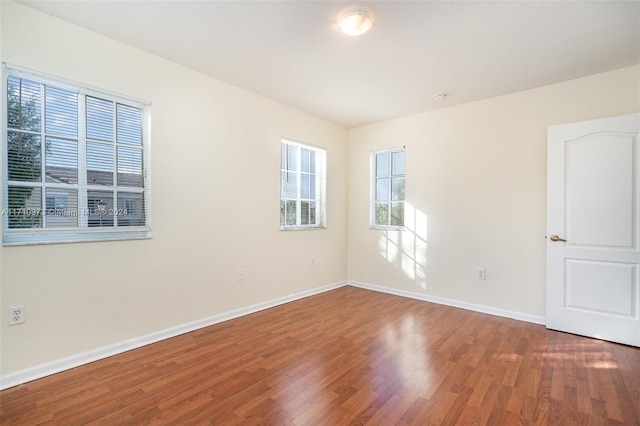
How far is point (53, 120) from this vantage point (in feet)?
7.31

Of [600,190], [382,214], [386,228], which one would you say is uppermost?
[600,190]

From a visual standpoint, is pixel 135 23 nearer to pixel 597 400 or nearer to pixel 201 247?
pixel 201 247

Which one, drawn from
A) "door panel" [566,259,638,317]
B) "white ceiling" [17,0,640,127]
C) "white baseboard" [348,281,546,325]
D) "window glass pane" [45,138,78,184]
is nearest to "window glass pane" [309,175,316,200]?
"white ceiling" [17,0,640,127]

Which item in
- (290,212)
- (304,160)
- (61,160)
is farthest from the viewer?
(304,160)

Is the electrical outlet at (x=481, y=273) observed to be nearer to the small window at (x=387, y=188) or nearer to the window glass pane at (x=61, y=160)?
the small window at (x=387, y=188)

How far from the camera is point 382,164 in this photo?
4.66m

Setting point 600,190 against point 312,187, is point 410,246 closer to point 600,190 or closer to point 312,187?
point 312,187

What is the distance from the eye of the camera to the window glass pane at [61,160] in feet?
7.25

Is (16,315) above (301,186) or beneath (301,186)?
beneath

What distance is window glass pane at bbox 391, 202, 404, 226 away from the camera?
4.41 meters

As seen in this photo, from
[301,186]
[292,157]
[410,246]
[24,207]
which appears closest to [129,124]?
[24,207]

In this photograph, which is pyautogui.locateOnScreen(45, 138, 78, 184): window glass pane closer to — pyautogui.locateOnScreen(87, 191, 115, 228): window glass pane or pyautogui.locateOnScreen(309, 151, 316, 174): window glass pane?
pyautogui.locateOnScreen(87, 191, 115, 228): window glass pane

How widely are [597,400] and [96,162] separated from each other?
398 cm

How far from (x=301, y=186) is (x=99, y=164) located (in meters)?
2.42
